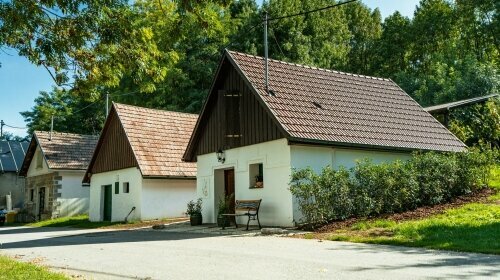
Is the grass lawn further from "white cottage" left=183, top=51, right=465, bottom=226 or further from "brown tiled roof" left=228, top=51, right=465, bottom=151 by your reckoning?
"brown tiled roof" left=228, top=51, right=465, bottom=151

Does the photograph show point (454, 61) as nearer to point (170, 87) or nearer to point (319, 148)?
point (170, 87)

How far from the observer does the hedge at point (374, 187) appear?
15055 mm

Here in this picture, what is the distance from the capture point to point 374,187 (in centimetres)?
1561

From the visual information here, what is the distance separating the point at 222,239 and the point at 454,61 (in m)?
34.5

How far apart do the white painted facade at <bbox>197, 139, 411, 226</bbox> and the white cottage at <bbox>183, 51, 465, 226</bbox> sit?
3 centimetres

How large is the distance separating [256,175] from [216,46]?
2286cm

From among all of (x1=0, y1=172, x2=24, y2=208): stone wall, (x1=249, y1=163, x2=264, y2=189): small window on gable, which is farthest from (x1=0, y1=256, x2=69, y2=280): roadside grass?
(x1=0, y1=172, x2=24, y2=208): stone wall

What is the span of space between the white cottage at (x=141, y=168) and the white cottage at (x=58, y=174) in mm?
4490

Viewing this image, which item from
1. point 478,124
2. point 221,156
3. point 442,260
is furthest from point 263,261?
point 478,124

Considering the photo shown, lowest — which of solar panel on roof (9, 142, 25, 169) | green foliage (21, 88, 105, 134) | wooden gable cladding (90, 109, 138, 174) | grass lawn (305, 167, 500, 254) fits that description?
grass lawn (305, 167, 500, 254)

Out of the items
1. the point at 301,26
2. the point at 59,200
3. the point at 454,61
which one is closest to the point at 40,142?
the point at 59,200

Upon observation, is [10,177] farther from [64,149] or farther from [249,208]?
[249,208]

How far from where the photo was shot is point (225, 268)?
8.48 meters

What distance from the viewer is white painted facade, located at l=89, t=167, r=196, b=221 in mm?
24406
